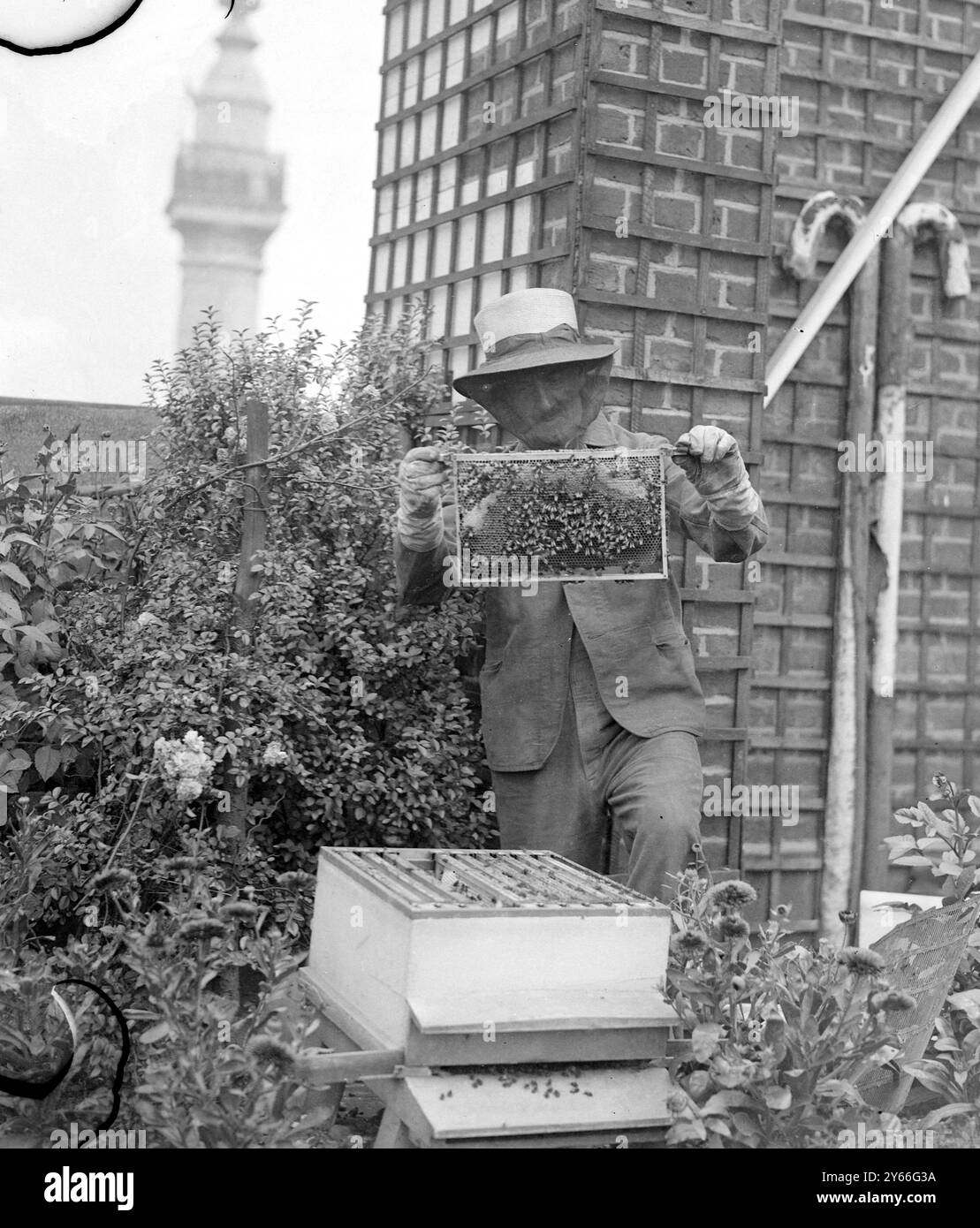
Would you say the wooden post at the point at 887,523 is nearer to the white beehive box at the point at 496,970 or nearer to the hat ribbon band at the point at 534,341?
the hat ribbon band at the point at 534,341

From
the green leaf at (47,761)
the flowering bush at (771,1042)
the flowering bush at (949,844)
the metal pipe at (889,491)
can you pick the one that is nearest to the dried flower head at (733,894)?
the flowering bush at (771,1042)

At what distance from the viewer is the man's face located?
12.6 feet

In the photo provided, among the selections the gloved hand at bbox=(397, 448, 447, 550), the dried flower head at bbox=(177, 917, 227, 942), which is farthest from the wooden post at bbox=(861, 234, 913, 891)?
the dried flower head at bbox=(177, 917, 227, 942)

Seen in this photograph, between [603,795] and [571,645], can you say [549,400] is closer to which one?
[571,645]

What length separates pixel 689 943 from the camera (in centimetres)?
251

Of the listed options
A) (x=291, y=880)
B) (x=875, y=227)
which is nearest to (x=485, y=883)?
(x=291, y=880)

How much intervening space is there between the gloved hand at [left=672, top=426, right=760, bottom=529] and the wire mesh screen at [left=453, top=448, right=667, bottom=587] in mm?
104

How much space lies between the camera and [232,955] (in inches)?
112

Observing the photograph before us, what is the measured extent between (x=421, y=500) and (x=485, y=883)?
1.29m

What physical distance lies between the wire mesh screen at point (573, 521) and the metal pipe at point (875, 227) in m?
2.11

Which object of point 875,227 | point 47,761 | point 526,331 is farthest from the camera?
point 875,227

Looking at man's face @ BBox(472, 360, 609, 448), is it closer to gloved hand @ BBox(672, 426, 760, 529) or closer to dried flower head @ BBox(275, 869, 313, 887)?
gloved hand @ BBox(672, 426, 760, 529)

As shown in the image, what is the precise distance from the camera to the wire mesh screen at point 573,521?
3.59 meters
